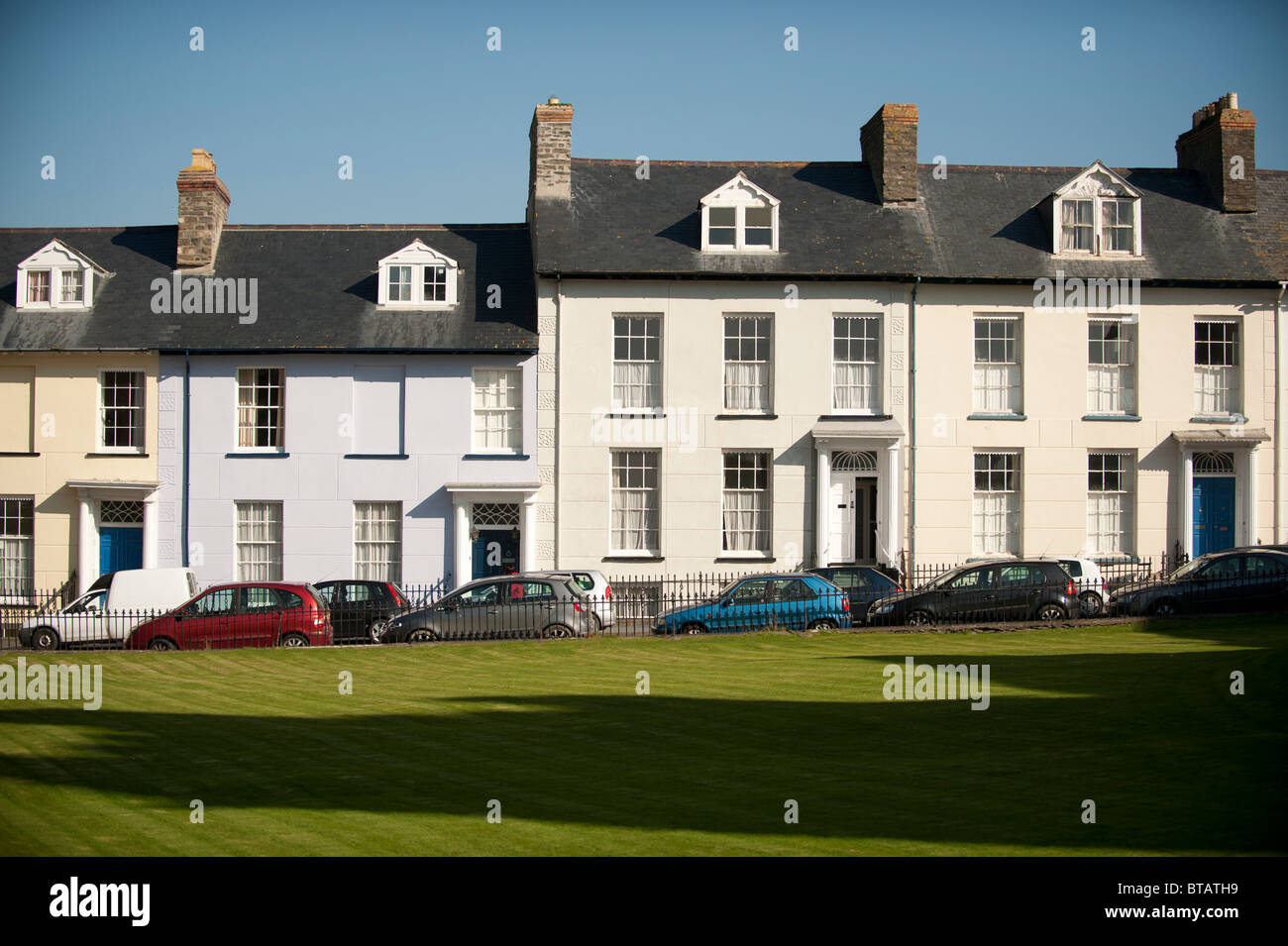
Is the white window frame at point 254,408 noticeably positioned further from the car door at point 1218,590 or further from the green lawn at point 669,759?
the car door at point 1218,590

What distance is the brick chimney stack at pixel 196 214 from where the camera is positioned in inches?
1303

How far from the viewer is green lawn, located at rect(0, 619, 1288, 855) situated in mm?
9297

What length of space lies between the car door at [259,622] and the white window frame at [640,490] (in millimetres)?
9382

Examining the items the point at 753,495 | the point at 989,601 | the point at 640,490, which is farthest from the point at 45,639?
the point at 989,601

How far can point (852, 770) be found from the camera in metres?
11.6

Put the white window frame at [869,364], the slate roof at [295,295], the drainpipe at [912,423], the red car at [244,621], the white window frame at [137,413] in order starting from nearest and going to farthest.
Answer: the red car at [244,621] → the drainpipe at [912,423] → the white window frame at [869,364] → the slate roof at [295,295] → the white window frame at [137,413]

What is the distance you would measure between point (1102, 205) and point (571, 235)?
14133mm

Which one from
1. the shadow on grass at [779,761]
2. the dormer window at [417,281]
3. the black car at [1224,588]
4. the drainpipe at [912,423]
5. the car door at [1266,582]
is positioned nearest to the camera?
the shadow on grass at [779,761]

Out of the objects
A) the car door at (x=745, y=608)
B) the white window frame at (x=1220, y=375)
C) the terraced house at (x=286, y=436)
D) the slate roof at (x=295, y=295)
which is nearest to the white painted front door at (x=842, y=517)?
the car door at (x=745, y=608)

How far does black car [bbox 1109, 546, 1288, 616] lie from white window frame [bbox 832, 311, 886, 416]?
837 centimetres

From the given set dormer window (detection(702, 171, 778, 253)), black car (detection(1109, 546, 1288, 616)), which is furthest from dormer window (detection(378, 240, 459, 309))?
black car (detection(1109, 546, 1288, 616))

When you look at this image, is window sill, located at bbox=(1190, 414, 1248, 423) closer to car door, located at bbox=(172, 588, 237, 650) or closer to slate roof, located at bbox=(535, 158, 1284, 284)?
slate roof, located at bbox=(535, 158, 1284, 284)

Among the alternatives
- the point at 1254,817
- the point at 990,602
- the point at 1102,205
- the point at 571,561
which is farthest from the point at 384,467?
the point at 1254,817
